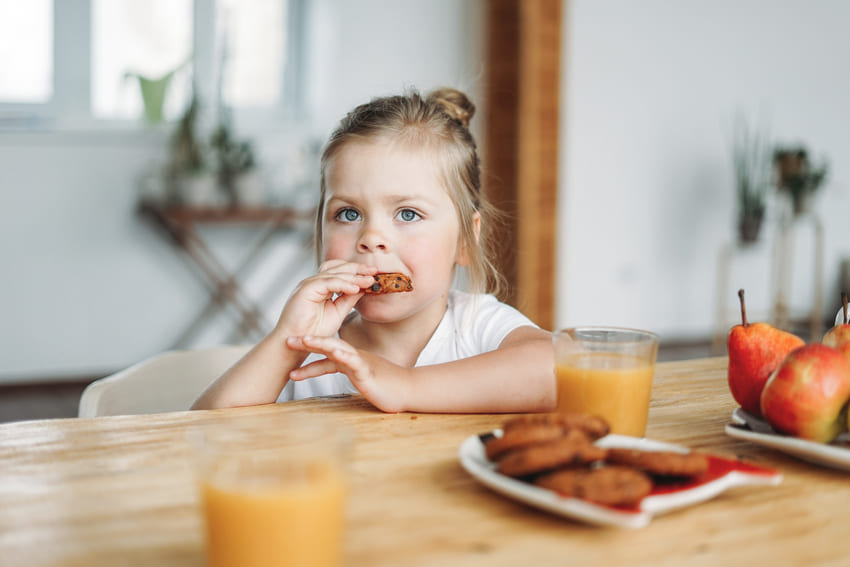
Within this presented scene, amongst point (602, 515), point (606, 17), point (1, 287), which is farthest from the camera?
point (606, 17)

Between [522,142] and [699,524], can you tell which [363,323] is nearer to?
[699,524]

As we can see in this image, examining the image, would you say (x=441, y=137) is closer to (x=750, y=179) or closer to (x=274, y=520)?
(x=274, y=520)

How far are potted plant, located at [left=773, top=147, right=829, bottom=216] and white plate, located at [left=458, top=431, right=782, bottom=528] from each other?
4.33 metres

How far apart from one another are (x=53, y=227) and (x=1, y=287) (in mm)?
346

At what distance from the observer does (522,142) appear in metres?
4.30

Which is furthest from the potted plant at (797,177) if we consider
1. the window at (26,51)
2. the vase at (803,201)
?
the window at (26,51)

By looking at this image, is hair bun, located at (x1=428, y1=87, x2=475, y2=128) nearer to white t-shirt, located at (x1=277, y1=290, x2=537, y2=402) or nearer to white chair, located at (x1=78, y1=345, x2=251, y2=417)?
white t-shirt, located at (x1=277, y1=290, x2=537, y2=402)

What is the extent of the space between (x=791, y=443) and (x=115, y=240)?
3577 mm

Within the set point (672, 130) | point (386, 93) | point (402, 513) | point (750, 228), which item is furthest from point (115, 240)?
point (402, 513)

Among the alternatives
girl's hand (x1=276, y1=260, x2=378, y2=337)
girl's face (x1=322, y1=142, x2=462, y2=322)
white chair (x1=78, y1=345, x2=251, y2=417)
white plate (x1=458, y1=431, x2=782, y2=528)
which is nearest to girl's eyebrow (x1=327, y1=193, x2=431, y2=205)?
girl's face (x1=322, y1=142, x2=462, y2=322)

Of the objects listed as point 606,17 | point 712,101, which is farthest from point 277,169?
point 712,101

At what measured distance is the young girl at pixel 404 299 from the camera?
1.04m

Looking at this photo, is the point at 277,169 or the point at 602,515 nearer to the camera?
the point at 602,515

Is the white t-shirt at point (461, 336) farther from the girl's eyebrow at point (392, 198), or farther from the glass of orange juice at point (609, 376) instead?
the glass of orange juice at point (609, 376)
